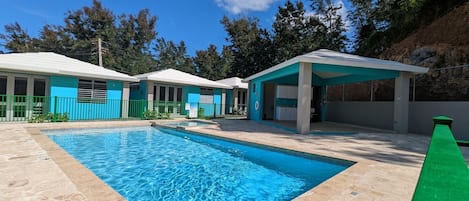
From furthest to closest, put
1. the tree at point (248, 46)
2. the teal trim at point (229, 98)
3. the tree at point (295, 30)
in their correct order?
the tree at point (248, 46) < the tree at point (295, 30) < the teal trim at point (229, 98)

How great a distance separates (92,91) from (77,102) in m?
0.93

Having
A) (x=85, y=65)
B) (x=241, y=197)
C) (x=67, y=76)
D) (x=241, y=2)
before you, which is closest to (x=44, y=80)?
(x=67, y=76)

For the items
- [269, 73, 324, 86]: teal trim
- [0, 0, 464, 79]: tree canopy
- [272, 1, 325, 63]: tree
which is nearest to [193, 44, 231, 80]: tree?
[0, 0, 464, 79]: tree canopy

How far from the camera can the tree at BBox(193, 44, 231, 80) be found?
122 ft

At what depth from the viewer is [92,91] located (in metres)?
13.6

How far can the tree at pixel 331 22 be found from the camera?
80.3 feet

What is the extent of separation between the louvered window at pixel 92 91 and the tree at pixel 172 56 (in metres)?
25.6

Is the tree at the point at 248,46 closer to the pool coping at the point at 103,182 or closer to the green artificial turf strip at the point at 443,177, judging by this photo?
the pool coping at the point at 103,182

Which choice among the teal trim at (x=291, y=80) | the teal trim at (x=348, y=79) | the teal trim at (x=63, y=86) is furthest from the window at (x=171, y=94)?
the teal trim at (x=348, y=79)

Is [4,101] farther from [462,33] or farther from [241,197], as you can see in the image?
[462,33]

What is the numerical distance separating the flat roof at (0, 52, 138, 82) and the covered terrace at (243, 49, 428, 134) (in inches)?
319

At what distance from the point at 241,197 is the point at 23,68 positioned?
12201 mm

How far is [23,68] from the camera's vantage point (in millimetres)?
11016

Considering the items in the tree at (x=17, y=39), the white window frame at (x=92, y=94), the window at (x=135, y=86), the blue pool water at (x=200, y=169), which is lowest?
the blue pool water at (x=200, y=169)
